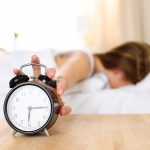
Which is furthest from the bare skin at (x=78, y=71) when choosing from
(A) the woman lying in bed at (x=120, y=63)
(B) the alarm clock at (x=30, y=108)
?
(B) the alarm clock at (x=30, y=108)

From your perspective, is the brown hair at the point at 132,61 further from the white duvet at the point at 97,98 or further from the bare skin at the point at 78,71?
the white duvet at the point at 97,98

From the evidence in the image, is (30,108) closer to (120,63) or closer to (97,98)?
(97,98)

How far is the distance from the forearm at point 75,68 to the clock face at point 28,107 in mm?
885

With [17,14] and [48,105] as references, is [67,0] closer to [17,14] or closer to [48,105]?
[17,14]

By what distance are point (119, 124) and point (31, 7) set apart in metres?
2.62

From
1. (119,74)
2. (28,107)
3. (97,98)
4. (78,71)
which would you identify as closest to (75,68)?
(78,71)

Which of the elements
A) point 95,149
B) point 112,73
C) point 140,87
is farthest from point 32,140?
point 112,73

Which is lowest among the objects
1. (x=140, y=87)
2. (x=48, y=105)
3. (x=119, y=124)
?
(x=140, y=87)

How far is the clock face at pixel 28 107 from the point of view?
83 cm

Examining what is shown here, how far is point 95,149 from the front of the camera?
0.69 metres

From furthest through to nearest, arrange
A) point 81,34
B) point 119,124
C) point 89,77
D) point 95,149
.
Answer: point 81,34 → point 89,77 → point 119,124 → point 95,149

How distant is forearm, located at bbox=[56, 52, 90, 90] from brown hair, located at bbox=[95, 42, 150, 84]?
1.01ft

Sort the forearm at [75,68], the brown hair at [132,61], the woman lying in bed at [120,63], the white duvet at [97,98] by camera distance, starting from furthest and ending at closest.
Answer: the brown hair at [132,61] → the woman lying in bed at [120,63] → the forearm at [75,68] → the white duvet at [97,98]

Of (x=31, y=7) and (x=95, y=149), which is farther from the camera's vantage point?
(x=31, y=7)
